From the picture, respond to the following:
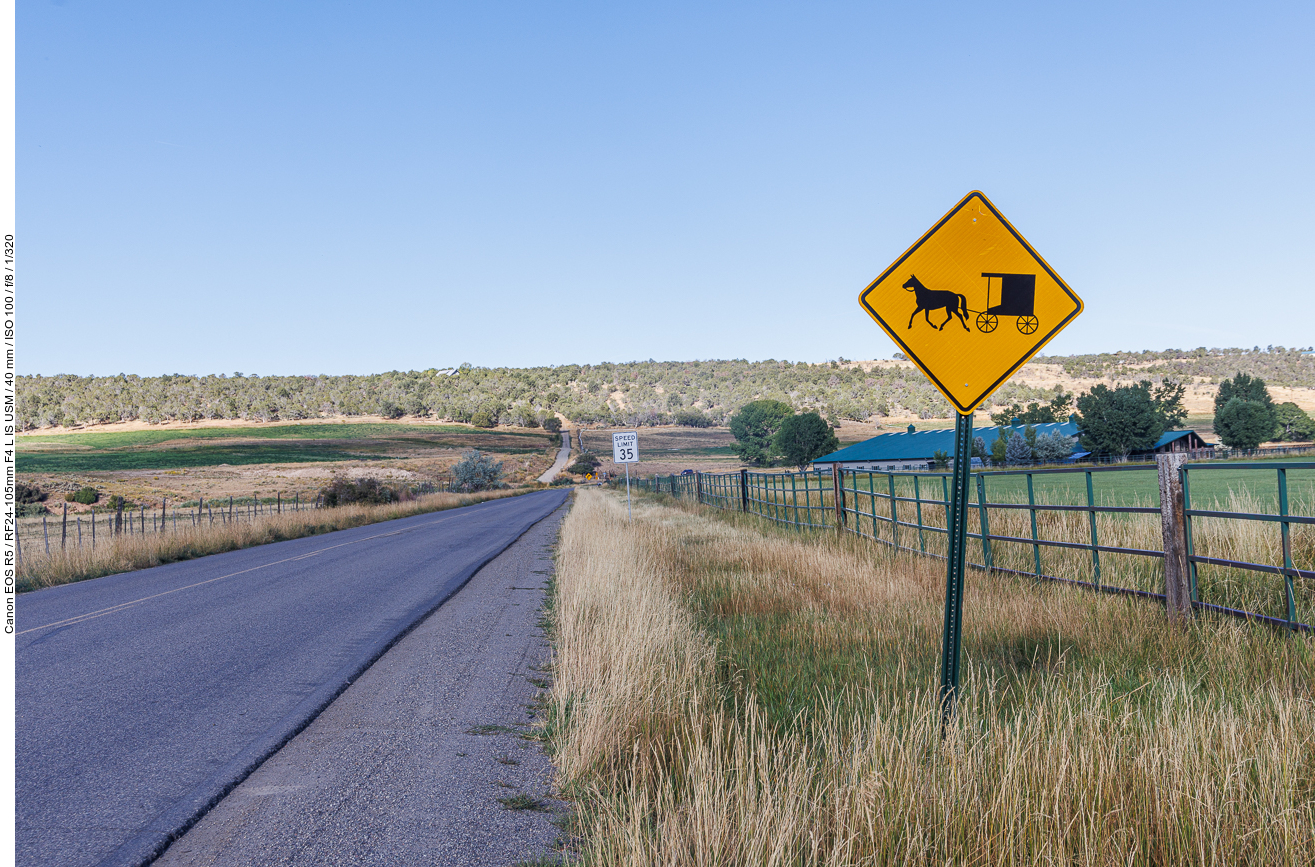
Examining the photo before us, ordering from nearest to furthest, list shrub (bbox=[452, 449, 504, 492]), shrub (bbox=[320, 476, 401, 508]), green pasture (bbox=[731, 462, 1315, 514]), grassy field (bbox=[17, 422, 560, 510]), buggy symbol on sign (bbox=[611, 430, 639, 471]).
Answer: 1. green pasture (bbox=[731, 462, 1315, 514])
2. buggy symbol on sign (bbox=[611, 430, 639, 471])
3. shrub (bbox=[320, 476, 401, 508])
4. grassy field (bbox=[17, 422, 560, 510])
5. shrub (bbox=[452, 449, 504, 492])

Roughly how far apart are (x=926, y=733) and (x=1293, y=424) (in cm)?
13857

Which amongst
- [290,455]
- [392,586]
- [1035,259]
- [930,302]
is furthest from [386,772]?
[290,455]

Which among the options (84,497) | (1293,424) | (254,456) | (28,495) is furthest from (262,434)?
(1293,424)

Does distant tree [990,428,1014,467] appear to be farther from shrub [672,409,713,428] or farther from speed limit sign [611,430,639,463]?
shrub [672,409,713,428]

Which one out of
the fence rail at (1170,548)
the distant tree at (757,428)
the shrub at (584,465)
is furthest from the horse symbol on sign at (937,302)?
the distant tree at (757,428)

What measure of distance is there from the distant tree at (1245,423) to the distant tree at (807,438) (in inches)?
1965

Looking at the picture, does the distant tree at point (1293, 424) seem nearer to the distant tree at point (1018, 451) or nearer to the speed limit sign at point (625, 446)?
the distant tree at point (1018, 451)

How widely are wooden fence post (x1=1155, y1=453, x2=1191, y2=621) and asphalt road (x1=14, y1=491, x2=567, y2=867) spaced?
23.3 ft

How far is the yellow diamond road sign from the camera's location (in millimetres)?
4266

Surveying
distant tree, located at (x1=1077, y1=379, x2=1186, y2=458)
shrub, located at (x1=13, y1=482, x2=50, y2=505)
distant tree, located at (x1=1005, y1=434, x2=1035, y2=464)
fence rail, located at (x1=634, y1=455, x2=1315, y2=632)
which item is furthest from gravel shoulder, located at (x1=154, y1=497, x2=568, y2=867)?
distant tree, located at (x1=1077, y1=379, x2=1186, y2=458)

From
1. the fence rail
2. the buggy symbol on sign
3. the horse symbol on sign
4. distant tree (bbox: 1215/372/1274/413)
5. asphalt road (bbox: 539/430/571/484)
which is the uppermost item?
distant tree (bbox: 1215/372/1274/413)

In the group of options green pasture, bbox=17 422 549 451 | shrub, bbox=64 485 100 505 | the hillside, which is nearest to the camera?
shrub, bbox=64 485 100 505

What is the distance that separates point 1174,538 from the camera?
6.30 metres

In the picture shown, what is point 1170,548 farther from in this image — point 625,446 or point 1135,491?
point 625,446
